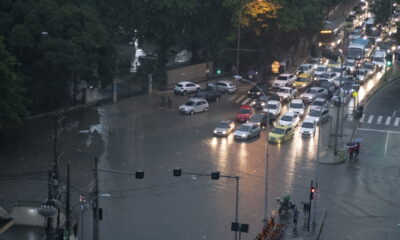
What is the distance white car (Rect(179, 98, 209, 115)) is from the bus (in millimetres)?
32592

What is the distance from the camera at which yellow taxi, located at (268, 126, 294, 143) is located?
5900cm

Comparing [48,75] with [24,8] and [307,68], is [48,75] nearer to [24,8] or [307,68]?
[24,8]

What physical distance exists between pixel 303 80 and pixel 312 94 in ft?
20.6

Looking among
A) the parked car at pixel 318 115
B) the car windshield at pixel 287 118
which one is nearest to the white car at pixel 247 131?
the car windshield at pixel 287 118

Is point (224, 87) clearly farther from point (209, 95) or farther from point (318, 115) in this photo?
point (318, 115)

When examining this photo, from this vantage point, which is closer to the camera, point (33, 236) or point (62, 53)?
point (33, 236)

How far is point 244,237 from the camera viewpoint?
132 feet

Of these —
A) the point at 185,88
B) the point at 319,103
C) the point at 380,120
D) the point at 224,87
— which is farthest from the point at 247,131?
the point at 224,87

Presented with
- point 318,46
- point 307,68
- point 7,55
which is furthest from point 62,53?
point 318,46

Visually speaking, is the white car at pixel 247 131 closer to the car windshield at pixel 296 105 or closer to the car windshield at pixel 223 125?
the car windshield at pixel 223 125

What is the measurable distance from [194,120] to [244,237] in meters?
26.1

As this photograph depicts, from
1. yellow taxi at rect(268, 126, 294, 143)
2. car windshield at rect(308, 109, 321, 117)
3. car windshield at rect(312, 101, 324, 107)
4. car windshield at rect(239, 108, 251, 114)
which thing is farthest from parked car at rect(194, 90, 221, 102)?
yellow taxi at rect(268, 126, 294, 143)

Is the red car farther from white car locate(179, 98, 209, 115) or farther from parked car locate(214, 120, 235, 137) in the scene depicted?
white car locate(179, 98, 209, 115)

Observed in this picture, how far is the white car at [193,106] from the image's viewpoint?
6731 cm
